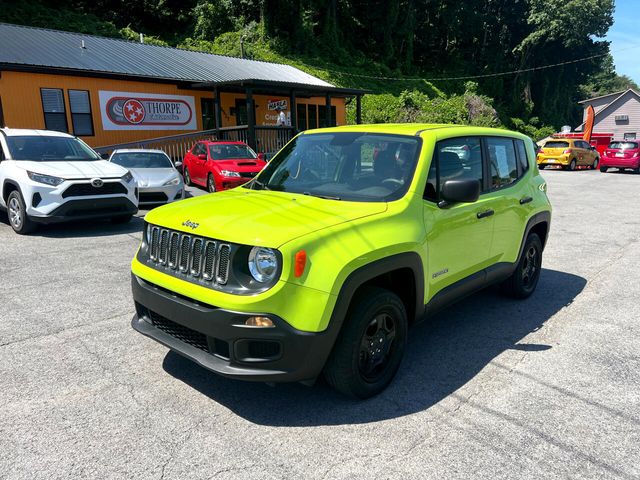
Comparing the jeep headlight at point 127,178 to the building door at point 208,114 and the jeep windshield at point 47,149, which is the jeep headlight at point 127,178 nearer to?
→ the jeep windshield at point 47,149

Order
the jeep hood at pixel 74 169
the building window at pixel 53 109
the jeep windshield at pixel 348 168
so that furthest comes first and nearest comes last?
1. the building window at pixel 53 109
2. the jeep hood at pixel 74 169
3. the jeep windshield at pixel 348 168

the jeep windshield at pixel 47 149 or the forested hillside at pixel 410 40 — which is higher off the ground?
the forested hillside at pixel 410 40

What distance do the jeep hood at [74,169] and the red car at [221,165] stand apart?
167 inches

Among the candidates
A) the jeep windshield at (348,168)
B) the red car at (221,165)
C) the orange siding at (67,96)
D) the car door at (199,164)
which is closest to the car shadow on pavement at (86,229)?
the red car at (221,165)

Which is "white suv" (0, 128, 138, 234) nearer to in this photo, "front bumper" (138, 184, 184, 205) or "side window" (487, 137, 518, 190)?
"front bumper" (138, 184, 184, 205)

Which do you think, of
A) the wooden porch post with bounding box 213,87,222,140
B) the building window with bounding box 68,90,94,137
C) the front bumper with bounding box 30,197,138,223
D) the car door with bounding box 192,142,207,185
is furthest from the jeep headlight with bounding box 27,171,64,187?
the wooden porch post with bounding box 213,87,222,140

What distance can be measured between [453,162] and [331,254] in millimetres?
1671

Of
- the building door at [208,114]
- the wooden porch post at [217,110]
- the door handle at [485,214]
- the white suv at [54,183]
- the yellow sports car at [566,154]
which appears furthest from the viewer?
the yellow sports car at [566,154]

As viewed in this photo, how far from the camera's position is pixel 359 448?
272 cm

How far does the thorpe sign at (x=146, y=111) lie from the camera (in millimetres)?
18234

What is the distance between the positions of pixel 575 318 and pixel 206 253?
12.3ft

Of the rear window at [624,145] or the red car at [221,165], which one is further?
the rear window at [624,145]

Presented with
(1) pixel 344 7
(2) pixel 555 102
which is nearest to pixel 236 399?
(1) pixel 344 7

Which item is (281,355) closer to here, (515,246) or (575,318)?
(515,246)
